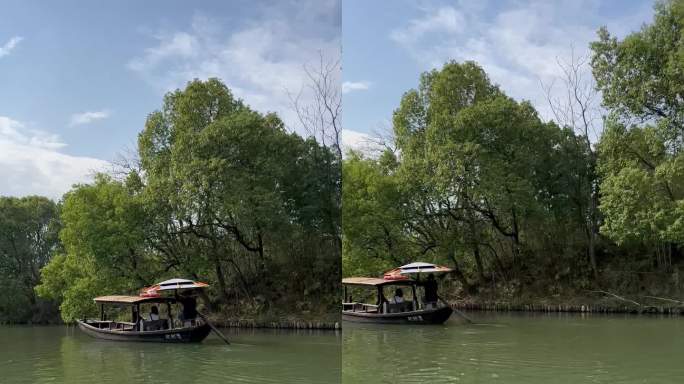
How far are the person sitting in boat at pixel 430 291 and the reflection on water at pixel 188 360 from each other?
1.56 m

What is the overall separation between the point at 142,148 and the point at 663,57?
10.5 metres

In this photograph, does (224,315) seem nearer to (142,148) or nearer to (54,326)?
(142,148)

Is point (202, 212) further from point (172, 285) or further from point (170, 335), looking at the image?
point (170, 335)

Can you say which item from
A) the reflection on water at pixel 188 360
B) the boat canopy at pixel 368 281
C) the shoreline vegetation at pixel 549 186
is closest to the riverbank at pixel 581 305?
the shoreline vegetation at pixel 549 186

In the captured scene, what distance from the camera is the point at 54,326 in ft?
58.4

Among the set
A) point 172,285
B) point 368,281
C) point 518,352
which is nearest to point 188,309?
point 172,285

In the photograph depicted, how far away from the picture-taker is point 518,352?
25.5 ft

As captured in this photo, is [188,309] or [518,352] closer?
[518,352]

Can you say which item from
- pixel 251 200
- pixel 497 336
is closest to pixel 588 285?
pixel 497 336

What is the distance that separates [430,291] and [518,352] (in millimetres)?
2958

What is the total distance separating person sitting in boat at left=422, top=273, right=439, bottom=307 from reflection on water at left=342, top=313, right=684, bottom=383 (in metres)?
0.41

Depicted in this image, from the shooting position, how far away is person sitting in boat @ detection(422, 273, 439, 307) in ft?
34.9

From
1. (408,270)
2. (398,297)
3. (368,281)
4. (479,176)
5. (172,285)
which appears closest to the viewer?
(368,281)

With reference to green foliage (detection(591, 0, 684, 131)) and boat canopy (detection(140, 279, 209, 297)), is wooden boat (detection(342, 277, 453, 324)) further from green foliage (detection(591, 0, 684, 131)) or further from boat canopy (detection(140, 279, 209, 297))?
green foliage (detection(591, 0, 684, 131))
